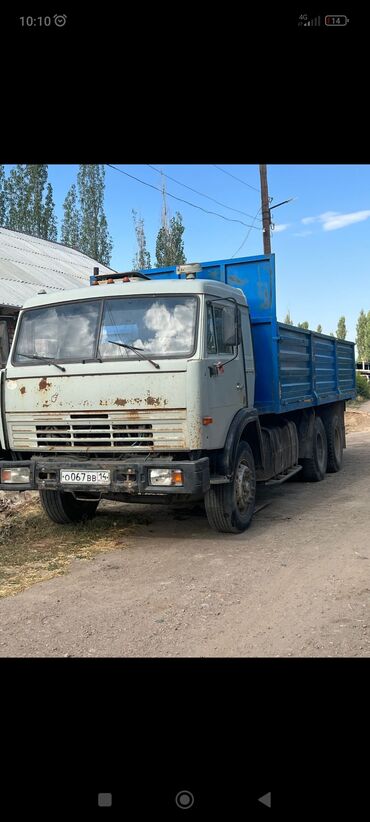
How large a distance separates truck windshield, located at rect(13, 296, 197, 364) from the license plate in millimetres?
1028

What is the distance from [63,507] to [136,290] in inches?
97.2

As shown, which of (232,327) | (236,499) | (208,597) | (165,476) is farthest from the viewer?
(236,499)

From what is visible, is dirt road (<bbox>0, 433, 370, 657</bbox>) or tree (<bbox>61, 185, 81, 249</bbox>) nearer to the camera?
dirt road (<bbox>0, 433, 370, 657</bbox>)

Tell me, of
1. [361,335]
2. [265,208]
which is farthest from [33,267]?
[361,335]

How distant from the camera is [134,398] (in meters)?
5.43

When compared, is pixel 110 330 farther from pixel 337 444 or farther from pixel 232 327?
pixel 337 444

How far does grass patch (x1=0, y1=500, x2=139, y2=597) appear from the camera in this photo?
16.8 feet

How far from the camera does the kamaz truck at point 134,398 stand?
5359 mm

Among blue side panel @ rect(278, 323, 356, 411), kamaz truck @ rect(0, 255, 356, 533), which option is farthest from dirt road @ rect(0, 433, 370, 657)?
blue side panel @ rect(278, 323, 356, 411)

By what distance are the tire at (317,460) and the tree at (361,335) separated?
6546 centimetres

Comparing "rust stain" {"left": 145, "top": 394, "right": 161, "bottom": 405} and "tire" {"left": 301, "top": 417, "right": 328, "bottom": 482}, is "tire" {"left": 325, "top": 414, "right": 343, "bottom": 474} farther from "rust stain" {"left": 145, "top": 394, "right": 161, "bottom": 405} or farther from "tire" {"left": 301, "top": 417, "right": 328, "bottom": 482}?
"rust stain" {"left": 145, "top": 394, "right": 161, "bottom": 405}
